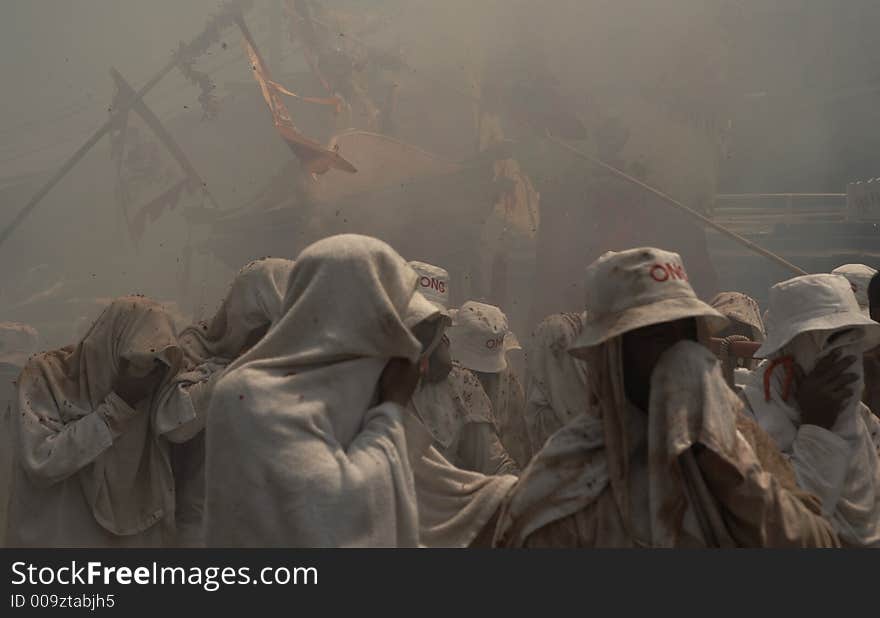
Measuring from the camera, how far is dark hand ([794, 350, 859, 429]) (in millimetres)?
2951

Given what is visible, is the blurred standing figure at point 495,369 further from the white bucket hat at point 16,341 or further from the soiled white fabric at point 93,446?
the white bucket hat at point 16,341

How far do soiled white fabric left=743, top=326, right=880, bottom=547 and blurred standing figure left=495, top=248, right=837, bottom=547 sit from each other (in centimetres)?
49

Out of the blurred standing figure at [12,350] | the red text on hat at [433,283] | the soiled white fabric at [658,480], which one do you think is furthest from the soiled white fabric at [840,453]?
the blurred standing figure at [12,350]

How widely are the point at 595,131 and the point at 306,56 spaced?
3.96m

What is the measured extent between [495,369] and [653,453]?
130 inches

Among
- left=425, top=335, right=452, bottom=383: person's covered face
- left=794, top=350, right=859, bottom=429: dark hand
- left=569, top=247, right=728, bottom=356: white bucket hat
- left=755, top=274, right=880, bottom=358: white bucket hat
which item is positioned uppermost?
left=569, top=247, right=728, bottom=356: white bucket hat

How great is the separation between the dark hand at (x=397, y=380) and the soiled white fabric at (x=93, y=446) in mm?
2111

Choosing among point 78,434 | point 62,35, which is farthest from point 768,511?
point 62,35

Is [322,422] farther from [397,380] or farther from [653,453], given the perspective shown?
[653,453]

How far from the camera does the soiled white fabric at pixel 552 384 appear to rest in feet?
17.1

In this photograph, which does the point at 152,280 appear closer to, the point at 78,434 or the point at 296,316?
the point at 78,434

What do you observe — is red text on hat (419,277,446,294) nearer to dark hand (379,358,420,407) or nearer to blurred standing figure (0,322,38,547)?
dark hand (379,358,420,407)

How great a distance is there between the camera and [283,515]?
2213 mm

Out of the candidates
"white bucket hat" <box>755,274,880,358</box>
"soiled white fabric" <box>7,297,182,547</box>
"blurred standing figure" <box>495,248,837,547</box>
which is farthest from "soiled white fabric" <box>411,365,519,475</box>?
"blurred standing figure" <box>495,248,837,547</box>
